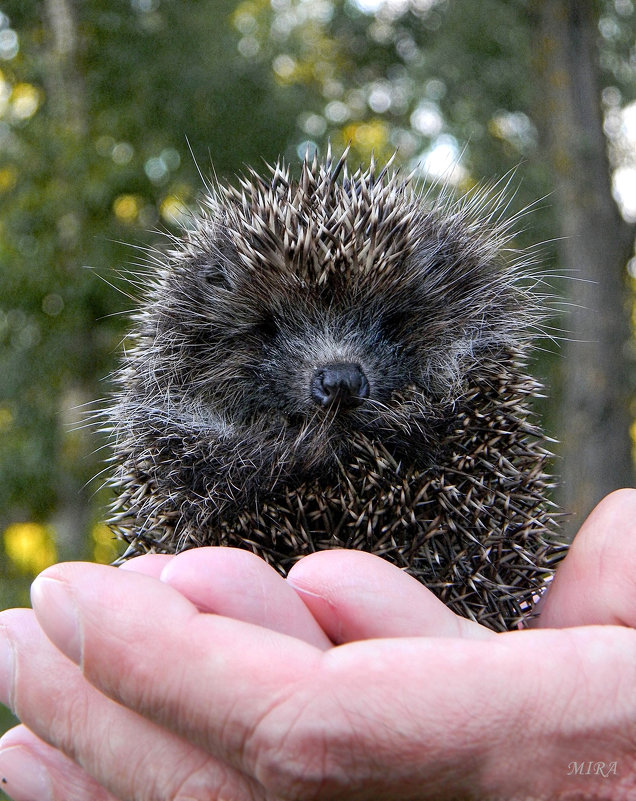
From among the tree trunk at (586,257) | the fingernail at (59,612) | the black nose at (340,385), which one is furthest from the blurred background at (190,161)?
the fingernail at (59,612)

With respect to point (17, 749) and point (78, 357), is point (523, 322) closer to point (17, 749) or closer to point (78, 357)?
point (17, 749)

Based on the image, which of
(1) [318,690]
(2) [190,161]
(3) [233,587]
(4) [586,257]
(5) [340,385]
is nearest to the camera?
(1) [318,690]

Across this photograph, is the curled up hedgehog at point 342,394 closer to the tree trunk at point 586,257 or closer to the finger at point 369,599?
the finger at point 369,599

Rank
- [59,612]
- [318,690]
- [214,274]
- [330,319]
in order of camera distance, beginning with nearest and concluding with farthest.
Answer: [318,690] → [59,612] → [330,319] → [214,274]

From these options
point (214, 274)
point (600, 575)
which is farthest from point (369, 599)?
point (214, 274)

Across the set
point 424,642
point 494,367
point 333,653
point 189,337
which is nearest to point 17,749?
point 333,653

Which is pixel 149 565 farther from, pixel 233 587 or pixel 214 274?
pixel 214 274

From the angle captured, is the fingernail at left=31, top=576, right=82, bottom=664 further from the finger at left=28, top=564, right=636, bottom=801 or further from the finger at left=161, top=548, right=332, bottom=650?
the finger at left=161, top=548, right=332, bottom=650
